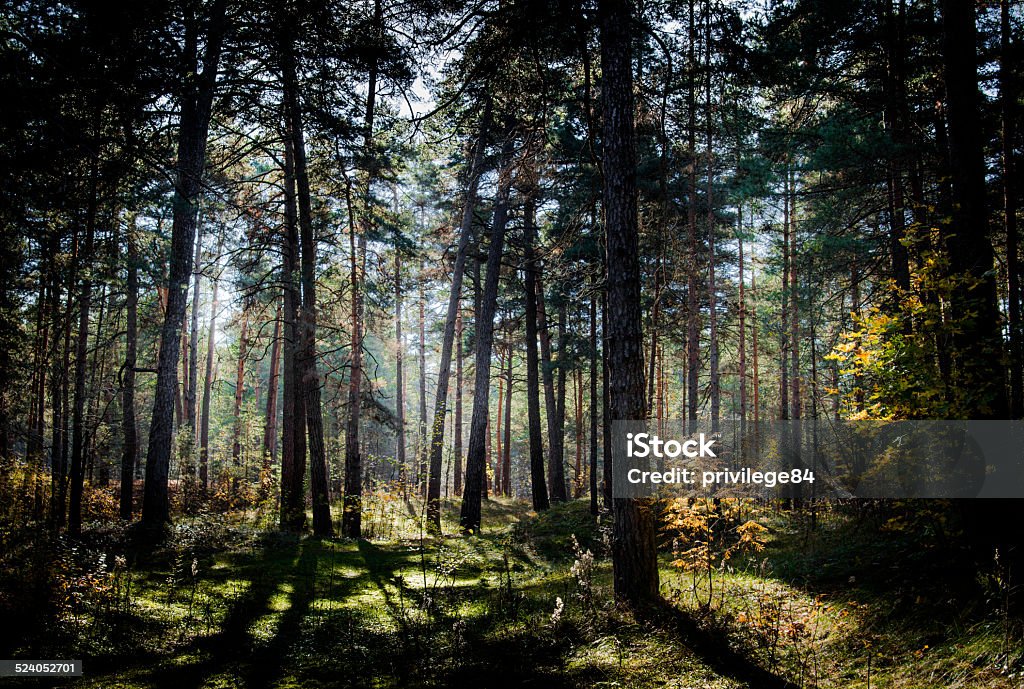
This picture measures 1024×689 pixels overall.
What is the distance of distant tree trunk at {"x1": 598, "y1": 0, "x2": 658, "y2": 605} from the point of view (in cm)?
589

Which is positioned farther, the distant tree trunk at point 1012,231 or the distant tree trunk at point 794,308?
the distant tree trunk at point 794,308

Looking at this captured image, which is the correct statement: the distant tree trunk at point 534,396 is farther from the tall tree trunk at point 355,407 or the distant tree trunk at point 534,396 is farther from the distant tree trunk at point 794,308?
the distant tree trunk at point 794,308

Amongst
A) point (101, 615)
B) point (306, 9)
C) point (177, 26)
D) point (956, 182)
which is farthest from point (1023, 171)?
point (101, 615)

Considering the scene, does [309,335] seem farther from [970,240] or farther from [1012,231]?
[1012,231]

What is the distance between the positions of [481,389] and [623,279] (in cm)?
882

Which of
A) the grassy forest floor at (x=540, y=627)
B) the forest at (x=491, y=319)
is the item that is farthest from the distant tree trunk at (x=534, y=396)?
the grassy forest floor at (x=540, y=627)

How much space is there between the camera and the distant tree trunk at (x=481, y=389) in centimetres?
1403

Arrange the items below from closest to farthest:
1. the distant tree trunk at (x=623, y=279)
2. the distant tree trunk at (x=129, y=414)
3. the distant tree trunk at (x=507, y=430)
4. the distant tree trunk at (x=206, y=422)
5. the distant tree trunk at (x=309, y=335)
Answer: the distant tree trunk at (x=623, y=279), the distant tree trunk at (x=309, y=335), the distant tree trunk at (x=129, y=414), the distant tree trunk at (x=206, y=422), the distant tree trunk at (x=507, y=430)

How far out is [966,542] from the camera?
547cm

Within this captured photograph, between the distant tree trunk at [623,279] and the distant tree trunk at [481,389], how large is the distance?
7.76 metres

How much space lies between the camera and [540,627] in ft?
17.8

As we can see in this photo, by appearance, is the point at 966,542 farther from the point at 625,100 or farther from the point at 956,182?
the point at 625,100

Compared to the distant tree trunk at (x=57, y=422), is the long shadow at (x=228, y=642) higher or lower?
lower

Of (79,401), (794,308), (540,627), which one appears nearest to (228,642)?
(540,627)
